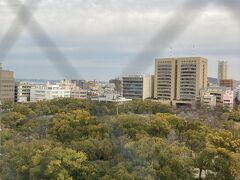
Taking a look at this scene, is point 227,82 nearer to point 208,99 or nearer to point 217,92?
point 217,92

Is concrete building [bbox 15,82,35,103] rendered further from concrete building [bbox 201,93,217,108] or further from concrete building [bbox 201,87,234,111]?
concrete building [bbox 201,87,234,111]

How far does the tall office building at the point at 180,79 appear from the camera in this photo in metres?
13.8

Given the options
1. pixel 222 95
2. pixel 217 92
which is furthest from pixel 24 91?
pixel 222 95

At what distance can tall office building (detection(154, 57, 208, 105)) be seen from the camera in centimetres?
1380

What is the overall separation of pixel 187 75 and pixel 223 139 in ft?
31.6

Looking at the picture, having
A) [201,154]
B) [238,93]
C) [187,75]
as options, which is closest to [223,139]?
[201,154]

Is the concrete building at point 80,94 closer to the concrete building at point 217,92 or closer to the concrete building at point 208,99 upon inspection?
the concrete building at point 208,99

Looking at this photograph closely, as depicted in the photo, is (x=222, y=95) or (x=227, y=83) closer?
(x=222, y=95)

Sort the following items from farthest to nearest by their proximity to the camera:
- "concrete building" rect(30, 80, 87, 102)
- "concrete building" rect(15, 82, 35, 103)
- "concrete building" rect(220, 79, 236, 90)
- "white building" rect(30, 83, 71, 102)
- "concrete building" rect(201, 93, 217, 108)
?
"concrete building" rect(220, 79, 236, 90) < "concrete building" rect(15, 82, 35, 103) < "white building" rect(30, 83, 71, 102) < "concrete building" rect(30, 80, 87, 102) < "concrete building" rect(201, 93, 217, 108)

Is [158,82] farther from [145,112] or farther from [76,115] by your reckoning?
[76,115]

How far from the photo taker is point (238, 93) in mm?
16406

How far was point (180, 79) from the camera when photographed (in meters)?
14.1

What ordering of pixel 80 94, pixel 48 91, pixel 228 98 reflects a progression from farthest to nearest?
pixel 48 91
pixel 228 98
pixel 80 94

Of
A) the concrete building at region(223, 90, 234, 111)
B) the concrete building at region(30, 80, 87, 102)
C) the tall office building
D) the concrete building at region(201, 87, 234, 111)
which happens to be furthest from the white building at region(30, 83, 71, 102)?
the concrete building at region(223, 90, 234, 111)
